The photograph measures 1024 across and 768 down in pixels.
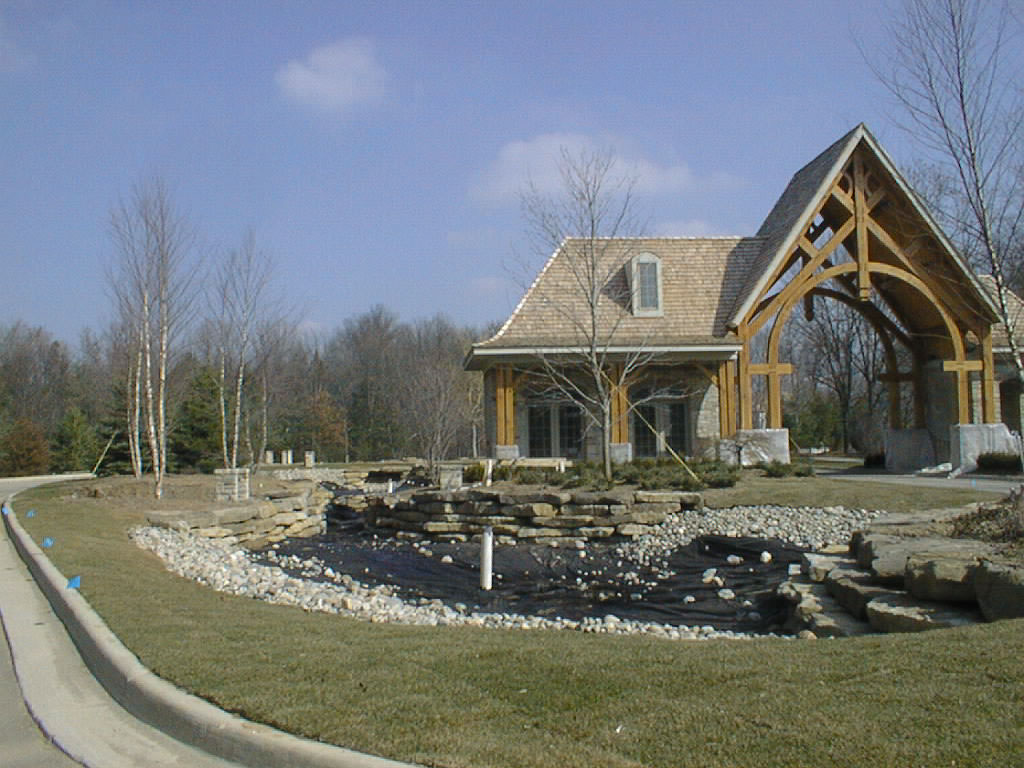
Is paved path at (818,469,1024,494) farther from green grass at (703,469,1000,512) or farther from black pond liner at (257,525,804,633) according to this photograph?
black pond liner at (257,525,804,633)

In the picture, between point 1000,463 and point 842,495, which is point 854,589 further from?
point 1000,463

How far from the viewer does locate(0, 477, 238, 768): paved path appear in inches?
175

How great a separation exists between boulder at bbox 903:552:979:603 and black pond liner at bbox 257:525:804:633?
5.96 feet

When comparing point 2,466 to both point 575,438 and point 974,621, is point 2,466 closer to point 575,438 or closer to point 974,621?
point 575,438

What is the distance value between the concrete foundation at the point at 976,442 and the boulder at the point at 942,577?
15.6 m

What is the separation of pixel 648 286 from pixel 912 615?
1749cm

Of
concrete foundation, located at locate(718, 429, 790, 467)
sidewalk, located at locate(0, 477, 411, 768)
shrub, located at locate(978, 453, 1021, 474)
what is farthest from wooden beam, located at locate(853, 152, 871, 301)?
sidewalk, located at locate(0, 477, 411, 768)

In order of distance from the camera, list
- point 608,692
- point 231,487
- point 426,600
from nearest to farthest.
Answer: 1. point 608,692
2. point 426,600
3. point 231,487

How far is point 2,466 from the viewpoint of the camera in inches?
1607

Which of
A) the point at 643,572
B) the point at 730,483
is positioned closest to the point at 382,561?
the point at 643,572

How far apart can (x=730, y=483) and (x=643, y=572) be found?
19.0ft

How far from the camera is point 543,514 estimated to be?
17.7m

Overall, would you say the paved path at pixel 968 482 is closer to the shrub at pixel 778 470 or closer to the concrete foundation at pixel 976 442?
the concrete foundation at pixel 976 442

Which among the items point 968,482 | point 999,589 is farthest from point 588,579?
point 968,482
